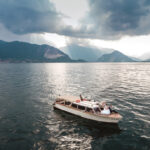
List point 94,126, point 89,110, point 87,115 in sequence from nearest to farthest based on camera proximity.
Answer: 1. point 94,126
2. point 87,115
3. point 89,110

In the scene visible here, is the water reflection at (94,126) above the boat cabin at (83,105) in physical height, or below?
below

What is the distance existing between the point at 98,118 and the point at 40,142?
40.0 ft

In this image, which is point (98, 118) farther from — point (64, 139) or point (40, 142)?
point (40, 142)

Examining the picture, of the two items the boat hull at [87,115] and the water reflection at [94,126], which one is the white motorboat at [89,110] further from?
the water reflection at [94,126]

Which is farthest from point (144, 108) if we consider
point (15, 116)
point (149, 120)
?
point (15, 116)

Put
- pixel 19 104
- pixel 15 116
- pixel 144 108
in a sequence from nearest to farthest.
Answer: pixel 15 116, pixel 144 108, pixel 19 104

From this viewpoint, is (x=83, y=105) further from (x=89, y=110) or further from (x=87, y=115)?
(x=87, y=115)

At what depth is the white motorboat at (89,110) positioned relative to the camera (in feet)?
82.5

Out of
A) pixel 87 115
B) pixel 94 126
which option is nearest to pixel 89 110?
pixel 87 115

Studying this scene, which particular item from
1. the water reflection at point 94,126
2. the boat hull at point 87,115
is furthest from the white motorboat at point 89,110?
the water reflection at point 94,126

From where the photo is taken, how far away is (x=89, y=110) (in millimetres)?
27703

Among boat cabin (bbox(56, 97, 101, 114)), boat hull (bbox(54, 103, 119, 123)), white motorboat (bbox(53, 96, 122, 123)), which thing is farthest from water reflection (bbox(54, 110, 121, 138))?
boat cabin (bbox(56, 97, 101, 114))

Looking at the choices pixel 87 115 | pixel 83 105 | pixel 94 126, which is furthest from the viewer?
pixel 83 105

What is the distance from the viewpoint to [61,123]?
26.3 metres
